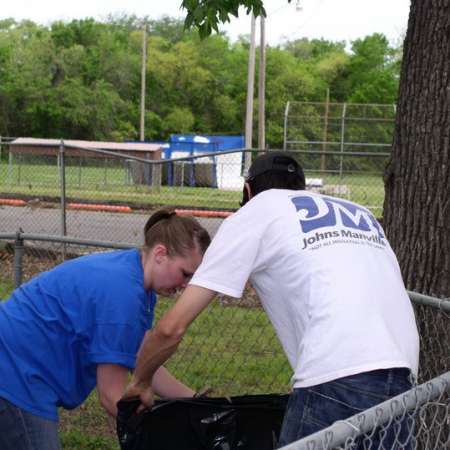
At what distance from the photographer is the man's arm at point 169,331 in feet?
9.25

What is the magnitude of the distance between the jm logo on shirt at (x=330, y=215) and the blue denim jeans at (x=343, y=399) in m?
0.45

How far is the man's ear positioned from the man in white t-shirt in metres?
0.22

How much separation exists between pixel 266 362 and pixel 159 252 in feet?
13.6

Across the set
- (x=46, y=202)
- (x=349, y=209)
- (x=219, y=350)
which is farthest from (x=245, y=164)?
(x=349, y=209)

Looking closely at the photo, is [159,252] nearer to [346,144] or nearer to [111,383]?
[111,383]

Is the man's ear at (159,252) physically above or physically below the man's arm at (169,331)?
above

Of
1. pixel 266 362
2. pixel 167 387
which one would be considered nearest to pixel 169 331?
pixel 167 387

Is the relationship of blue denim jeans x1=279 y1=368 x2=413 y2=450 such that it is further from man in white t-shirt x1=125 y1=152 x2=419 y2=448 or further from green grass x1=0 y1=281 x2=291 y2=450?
green grass x1=0 y1=281 x2=291 y2=450

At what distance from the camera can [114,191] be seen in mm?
12086

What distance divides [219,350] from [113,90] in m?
46.9

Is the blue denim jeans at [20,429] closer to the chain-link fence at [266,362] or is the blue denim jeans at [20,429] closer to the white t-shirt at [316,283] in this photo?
the white t-shirt at [316,283]

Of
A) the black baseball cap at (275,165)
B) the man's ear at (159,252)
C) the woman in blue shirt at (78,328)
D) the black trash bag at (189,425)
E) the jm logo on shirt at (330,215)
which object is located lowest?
the black trash bag at (189,425)

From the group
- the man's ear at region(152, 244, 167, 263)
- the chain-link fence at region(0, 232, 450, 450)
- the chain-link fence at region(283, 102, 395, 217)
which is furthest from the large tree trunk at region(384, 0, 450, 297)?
the chain-link fence at region(283, 102, 395, 217)

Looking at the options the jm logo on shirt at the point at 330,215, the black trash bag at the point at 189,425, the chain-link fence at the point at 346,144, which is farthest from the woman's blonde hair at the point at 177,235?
the chain-link fence at the point at 346,144
